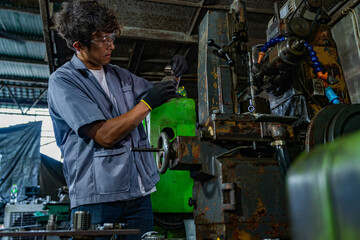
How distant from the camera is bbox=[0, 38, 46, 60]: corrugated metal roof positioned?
558cm

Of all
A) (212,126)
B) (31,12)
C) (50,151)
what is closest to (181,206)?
(212,126)

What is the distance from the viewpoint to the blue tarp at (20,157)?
633 cm

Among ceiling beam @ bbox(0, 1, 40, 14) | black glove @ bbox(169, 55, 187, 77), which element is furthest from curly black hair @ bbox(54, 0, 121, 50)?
ceiling beam @ bbox(0, 1, 40, 14)

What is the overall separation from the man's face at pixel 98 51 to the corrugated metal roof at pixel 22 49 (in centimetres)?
452

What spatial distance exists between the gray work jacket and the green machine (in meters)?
1.18

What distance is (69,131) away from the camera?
1.42 metres

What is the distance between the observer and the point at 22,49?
5816 mm

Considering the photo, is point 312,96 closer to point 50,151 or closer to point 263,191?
point 263,191

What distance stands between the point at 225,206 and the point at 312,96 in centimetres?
72

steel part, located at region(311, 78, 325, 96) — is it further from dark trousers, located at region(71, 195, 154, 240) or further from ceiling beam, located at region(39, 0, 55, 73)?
ceiling beam, located at region(39, 0, 55, 73)

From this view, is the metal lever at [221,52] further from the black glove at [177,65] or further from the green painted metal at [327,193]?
the green painted metal at [327,193]

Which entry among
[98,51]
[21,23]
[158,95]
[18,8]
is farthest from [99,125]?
[21,23]

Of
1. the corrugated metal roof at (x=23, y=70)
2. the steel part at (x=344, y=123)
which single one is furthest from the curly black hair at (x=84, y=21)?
the corrugated metal roof at (x=23, y=70)

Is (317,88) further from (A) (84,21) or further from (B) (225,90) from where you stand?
(A) (84,21)
